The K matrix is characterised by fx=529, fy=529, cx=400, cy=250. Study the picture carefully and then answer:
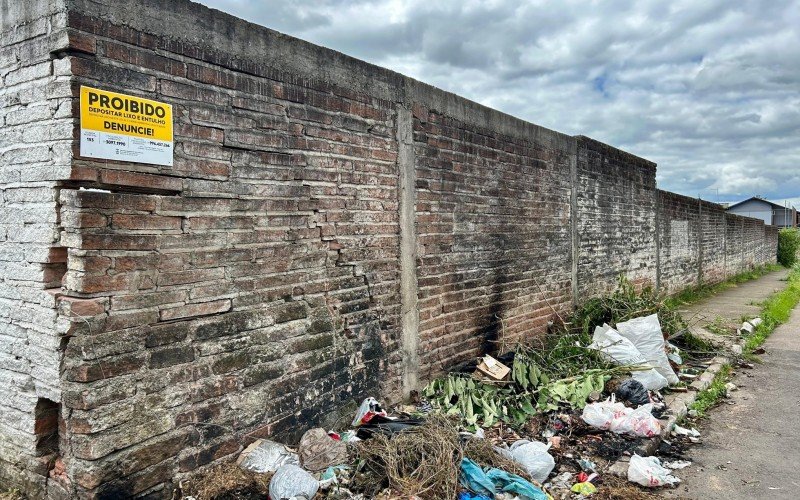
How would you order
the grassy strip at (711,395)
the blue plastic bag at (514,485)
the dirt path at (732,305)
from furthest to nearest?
the dirt path at (732,305), the grassy strip at (711,395), the blue plastic bag at (514,485)

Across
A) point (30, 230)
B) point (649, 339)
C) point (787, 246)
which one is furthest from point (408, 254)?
point (787, 246)

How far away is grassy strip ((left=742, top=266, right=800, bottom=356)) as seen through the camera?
7838 millimetres

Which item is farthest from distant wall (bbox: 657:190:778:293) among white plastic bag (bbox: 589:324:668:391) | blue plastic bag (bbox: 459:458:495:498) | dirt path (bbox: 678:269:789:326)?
blue plastic bag (bbox: 459:458:495:498)

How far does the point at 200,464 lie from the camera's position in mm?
3021

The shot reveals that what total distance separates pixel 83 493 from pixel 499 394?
3.30 metres

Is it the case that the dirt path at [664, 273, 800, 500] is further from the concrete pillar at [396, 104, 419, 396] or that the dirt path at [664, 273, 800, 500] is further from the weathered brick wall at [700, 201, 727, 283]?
the weathered brick wall at [700, 201, 727, 283]

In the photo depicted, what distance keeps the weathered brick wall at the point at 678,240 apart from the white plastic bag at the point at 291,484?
390 inches

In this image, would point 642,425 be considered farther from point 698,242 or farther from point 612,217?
point 698,242

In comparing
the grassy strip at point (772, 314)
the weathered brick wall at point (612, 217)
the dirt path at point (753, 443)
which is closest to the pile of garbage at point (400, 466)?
the dirt path at point (753, 443)

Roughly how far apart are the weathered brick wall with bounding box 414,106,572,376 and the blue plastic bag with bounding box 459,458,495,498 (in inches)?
63.6

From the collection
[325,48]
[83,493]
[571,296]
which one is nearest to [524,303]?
[571,296]

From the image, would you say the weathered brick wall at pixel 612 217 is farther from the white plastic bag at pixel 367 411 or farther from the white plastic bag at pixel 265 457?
the white plastic bag at pixel 265 457

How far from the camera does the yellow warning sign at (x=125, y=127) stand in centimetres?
257

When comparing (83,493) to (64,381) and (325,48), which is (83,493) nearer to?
(64,381)
